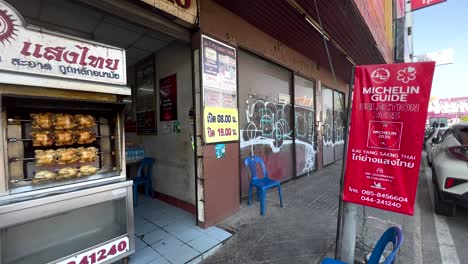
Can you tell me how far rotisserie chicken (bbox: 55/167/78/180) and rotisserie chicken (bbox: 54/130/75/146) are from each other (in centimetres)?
27

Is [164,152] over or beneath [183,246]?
over

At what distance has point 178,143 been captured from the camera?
3.77m

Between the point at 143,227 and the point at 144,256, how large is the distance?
73 cm

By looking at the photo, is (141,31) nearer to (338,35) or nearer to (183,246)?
(183,246)

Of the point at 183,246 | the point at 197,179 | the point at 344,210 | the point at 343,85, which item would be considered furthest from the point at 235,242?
the point at 343,85

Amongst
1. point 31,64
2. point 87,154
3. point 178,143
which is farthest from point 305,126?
point 31,64

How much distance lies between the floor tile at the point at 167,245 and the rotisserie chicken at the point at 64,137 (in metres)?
1.60

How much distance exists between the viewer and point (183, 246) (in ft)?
8.75

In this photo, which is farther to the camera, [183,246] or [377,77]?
[183,246]

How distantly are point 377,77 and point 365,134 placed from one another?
52 centimetres

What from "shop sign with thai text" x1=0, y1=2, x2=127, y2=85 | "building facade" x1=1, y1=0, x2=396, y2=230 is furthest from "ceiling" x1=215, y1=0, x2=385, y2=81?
"shop sign with thai text" x1=0, y1=2, x2=127, y2=85

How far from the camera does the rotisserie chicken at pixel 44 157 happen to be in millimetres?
1909

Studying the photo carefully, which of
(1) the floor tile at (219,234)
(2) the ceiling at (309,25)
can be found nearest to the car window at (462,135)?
(2) the ceiling at (309,25)

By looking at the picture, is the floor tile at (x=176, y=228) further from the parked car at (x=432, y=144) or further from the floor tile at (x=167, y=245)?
the parked car at (x=432, y=144)
